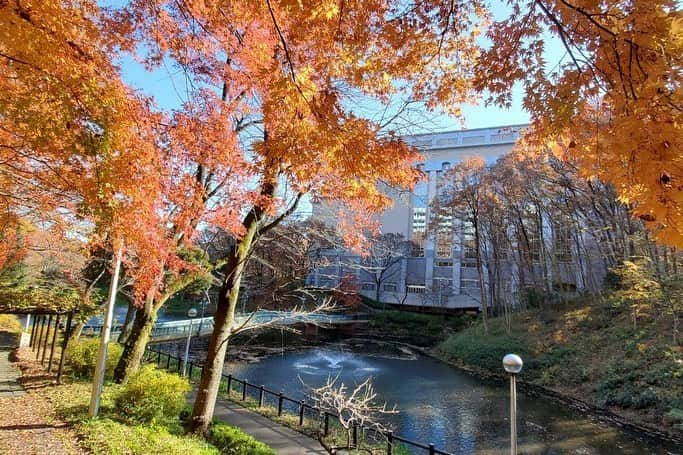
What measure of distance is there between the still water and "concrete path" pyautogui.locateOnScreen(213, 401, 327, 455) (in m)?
1.69

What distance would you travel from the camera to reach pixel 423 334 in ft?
98.8

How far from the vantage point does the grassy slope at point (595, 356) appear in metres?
12.0

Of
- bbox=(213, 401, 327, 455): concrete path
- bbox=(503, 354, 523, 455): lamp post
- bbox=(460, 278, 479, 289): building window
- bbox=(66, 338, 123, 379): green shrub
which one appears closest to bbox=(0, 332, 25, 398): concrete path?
bbox=(66, 338, 123, 379): green shrub

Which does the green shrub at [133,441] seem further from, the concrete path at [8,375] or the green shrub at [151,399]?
the concrete path at [8,375]

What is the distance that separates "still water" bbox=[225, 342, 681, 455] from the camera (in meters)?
9.60

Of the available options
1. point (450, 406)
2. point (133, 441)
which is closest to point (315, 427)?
point (133, 441)

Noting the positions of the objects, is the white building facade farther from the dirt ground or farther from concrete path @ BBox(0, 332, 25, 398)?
the dirt ground

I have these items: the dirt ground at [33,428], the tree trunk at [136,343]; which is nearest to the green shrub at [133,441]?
the dirt ground at [33,428]

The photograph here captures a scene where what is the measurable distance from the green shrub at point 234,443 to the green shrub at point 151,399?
3.14ft

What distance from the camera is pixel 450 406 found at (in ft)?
41.5

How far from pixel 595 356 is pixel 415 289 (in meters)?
24.0

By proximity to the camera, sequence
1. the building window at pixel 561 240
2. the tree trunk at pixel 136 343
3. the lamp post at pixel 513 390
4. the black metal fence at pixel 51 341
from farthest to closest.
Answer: the building window at pixel 561 240
the tree trunk at pixel 136 343
the black metal fence at pixel 51 341
the lamp post at pixel 513 390

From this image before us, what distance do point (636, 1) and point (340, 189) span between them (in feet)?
14.6

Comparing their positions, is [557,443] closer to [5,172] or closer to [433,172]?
[5,172]
